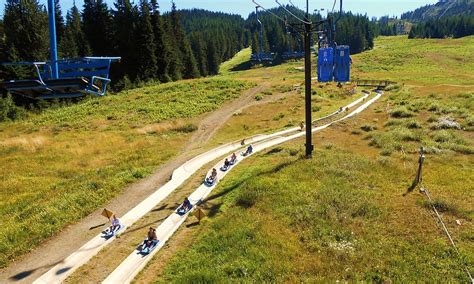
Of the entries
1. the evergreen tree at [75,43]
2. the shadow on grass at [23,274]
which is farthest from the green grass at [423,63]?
the shadow on grass at [23,274]

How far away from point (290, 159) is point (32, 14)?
62.7 m

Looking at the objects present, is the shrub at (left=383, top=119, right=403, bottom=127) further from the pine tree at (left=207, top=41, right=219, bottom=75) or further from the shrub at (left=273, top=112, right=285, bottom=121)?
the pine tree at (left=207, top=41, right=219, bottom=75)

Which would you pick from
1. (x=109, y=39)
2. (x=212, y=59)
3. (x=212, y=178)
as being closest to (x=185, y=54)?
(x=109, y=39)

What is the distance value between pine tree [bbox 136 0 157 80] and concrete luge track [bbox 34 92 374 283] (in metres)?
47.5

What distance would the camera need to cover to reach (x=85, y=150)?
125 ft

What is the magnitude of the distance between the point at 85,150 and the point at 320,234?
28.0m

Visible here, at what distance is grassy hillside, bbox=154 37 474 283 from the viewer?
14.9m

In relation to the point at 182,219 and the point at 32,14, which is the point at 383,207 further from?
the point at 32,14

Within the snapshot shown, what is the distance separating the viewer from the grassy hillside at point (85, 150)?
68.8 feet

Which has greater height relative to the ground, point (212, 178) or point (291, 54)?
point (291, 54)

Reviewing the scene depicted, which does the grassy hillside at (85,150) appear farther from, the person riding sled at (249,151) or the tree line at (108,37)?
the tree line at (108,37)

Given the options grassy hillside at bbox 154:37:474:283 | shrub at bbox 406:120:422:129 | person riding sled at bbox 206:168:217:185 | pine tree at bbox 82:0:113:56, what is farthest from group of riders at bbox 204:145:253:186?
pine tree at bbox 82:0:113:56

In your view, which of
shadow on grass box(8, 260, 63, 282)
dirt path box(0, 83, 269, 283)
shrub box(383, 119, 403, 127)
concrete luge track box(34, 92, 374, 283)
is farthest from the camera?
shrub box(383, 119, 403, 127)

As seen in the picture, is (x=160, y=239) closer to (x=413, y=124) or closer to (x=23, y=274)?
(x=23, y=274)
